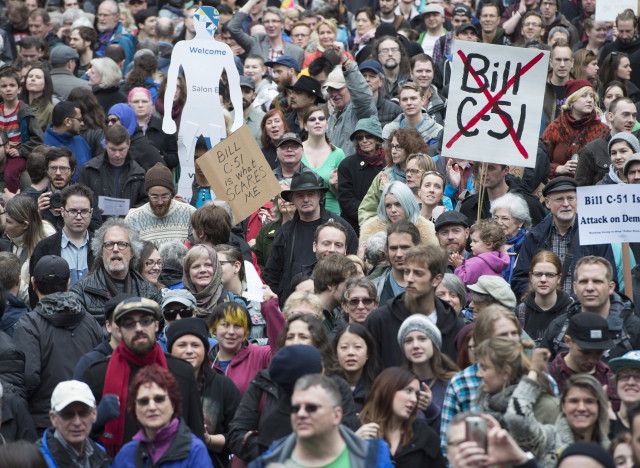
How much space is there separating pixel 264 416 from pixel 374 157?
5.90 meters

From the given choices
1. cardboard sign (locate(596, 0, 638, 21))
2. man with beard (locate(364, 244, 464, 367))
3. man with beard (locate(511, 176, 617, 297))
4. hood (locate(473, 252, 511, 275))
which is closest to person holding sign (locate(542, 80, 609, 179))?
man with beard (locate(511, 176, 617, 297))

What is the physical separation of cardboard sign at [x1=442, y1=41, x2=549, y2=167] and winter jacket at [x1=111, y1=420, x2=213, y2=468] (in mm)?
5040

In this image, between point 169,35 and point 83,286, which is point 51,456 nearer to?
point 83,286

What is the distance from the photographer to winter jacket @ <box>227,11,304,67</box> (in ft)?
60.3

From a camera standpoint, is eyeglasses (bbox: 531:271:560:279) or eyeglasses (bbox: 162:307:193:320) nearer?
eyeglasses (bbox: 162:307:193:320)

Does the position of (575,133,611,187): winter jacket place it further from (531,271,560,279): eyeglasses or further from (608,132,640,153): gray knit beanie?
(531,271,560,279): eyeglasses

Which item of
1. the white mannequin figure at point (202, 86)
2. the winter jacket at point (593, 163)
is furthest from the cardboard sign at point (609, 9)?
the white mannequin figure at point (202, 86)

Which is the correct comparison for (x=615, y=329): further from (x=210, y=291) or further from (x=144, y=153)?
(x=144, y=153)

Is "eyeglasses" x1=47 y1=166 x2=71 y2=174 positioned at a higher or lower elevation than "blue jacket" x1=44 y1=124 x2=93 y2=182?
lower

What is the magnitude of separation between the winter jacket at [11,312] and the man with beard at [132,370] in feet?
4.59

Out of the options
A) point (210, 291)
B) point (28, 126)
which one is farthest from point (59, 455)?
point (28, 126)

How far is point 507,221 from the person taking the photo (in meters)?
11.8

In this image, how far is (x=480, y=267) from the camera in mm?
10875

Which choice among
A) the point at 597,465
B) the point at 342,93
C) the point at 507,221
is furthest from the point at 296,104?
the point at 597,465
